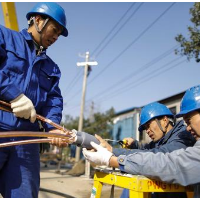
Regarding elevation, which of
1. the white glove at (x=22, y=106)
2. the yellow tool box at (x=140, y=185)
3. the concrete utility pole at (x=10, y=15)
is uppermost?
the concrete utility pole at (x=10, y=15)

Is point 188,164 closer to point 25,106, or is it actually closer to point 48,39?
point 25,106

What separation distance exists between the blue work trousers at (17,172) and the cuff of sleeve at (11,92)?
1.01ft

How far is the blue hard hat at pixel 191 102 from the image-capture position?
2.11 meters

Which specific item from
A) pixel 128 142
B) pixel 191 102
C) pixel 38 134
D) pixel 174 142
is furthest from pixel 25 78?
pixel 128 142

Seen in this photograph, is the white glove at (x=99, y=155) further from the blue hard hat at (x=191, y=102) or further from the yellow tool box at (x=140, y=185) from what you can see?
the blue hard hat at (x=191, y=102)

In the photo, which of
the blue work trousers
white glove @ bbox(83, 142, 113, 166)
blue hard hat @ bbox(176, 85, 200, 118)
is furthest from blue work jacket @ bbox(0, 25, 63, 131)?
blue hard hat @ bbox(176, 85, 200, 118)

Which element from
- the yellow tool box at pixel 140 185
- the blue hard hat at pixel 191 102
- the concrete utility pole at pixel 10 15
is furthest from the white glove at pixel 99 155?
the concrete utility pole at pixel 10 15

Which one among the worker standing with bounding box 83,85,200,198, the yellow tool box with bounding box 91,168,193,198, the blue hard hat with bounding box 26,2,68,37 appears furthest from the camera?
the blue hard hat with bounding box 26,2,68,37

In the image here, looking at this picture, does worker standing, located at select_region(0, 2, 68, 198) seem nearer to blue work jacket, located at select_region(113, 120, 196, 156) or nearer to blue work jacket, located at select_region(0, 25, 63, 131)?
blue work jacket, located at select_region(0, 25, 63, 131)

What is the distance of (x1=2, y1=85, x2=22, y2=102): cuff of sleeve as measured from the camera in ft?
6.33

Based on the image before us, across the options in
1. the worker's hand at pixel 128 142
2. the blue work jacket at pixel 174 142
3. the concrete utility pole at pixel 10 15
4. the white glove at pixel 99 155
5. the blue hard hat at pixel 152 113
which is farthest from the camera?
the concrete utility pole at pixel 10 15

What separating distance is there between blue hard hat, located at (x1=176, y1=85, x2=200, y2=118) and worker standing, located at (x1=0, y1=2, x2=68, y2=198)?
104cm

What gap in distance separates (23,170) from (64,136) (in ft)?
1.28

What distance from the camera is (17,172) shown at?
2004mm
